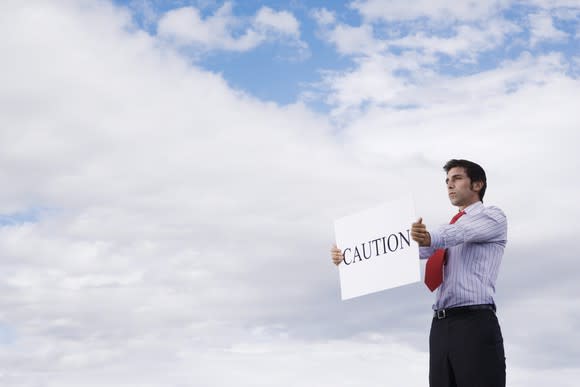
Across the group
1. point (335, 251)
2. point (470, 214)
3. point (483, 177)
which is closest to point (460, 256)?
point (470, 214)

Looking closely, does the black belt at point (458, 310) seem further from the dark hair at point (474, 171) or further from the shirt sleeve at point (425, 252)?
the dark hair at point (474, 171)

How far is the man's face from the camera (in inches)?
257

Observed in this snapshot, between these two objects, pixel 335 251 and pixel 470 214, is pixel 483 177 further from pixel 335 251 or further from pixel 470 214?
pixel 335 251

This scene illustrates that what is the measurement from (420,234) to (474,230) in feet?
1.56

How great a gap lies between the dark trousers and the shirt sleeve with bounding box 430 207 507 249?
623 mm

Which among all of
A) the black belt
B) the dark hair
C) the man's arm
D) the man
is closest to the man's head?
the dark hair

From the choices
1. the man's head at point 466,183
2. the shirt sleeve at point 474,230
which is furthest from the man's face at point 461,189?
the shirt sleeve at point 474,230

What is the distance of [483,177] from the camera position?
6625 millimetres

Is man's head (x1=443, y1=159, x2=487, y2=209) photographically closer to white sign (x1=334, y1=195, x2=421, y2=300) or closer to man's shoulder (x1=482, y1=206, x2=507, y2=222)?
man's shoulder (x1=482, y1=206, x2=507, y2=222)

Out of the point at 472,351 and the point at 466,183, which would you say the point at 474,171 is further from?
the point at 472,351

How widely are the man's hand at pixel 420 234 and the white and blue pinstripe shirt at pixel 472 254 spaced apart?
42 millimetres

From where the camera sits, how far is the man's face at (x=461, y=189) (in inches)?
257

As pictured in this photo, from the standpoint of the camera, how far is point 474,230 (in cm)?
606

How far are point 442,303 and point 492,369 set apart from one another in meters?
0.68
